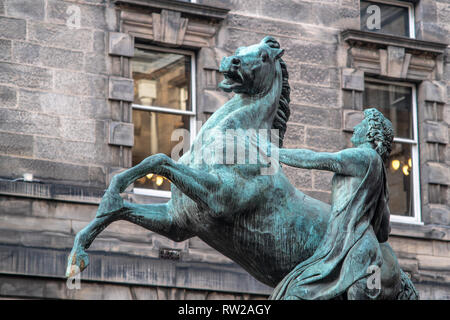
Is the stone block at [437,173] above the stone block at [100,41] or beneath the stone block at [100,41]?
beneath

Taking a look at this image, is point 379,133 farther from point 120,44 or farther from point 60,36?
point 120,44

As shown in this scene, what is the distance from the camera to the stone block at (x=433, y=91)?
18.4 m

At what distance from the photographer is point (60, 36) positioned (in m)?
15.6

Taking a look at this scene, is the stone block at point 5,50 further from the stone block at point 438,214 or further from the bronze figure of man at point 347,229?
the bronze figure of man at point 347,229

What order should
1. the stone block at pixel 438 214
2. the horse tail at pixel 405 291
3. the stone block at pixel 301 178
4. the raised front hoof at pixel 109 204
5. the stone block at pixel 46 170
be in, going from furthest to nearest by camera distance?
1. the stone block at pixel 438 214
2. the stone block at pixel 301 178
3. the stone block at pixel 46 170
4. the horse tail at pixel 405 291
5. the raised front hoof at pixel 109 204

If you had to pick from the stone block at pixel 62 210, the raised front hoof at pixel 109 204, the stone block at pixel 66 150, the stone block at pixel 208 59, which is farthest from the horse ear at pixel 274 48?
the stone block at pixel 208 59

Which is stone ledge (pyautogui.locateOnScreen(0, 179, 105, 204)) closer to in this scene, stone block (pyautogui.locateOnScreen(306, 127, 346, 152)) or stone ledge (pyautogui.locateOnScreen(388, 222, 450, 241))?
stone block (pyautogui.locateOnScreen(306, 127, 346, 152))

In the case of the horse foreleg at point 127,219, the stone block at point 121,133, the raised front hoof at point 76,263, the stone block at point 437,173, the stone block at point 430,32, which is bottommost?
the raised front hoof at point 76,263

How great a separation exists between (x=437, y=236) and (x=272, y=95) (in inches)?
435

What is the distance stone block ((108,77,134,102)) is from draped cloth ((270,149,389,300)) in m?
8.94

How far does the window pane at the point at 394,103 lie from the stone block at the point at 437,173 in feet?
1.89

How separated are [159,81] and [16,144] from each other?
96.8 inches

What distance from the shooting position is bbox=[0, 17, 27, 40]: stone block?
50.0ft

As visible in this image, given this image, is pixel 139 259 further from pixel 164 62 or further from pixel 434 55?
pixel 434 55
